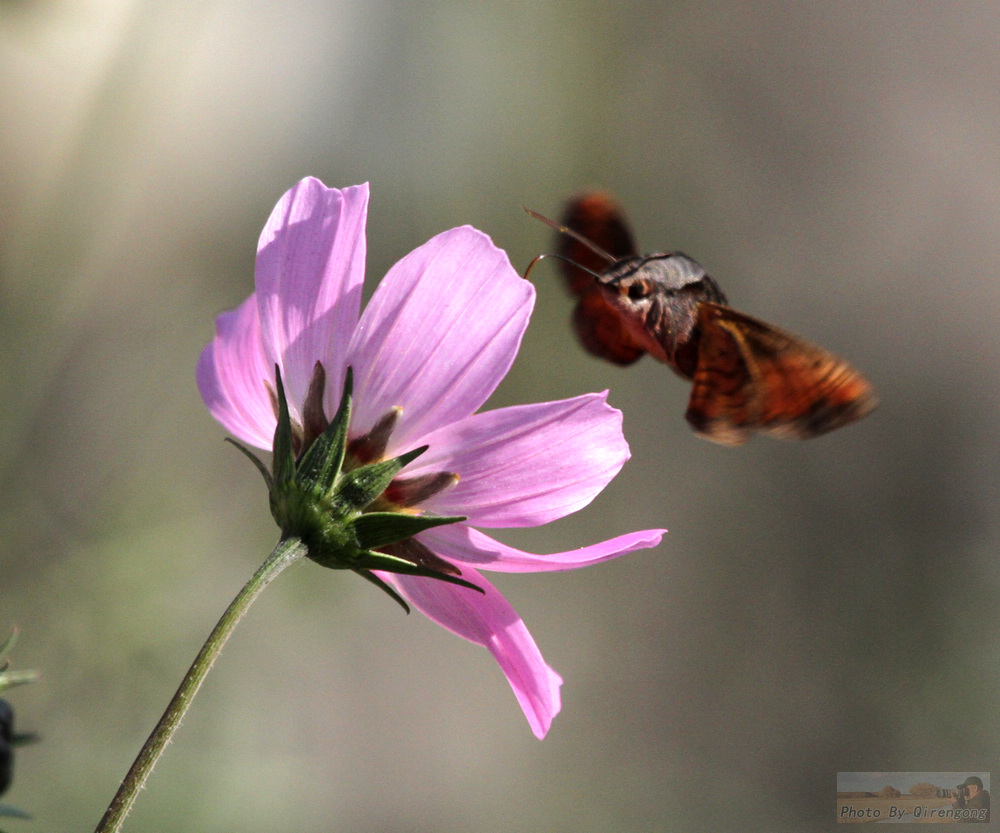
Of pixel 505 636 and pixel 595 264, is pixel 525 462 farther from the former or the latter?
pixel 595 264

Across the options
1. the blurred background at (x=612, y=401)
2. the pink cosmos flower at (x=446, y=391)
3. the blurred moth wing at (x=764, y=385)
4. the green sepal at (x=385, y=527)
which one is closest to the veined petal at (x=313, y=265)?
the pink cosmos flower at (x=446, y=391)

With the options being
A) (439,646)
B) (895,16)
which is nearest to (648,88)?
(895,16)

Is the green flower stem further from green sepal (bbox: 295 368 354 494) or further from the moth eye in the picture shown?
the moth eye

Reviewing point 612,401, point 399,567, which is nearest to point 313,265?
point 399,567

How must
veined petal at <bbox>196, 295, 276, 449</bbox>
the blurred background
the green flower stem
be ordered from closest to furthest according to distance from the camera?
the green flower stem < veined petal at <bbox>196, 295, 276, 449</bbox> < the blurred background

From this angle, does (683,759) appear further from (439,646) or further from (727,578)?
(439,646)

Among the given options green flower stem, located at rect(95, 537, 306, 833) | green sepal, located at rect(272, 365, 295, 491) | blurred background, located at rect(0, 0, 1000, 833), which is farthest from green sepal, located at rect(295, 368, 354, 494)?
blurred background, located at rect(0, 0, 1000, 833)
